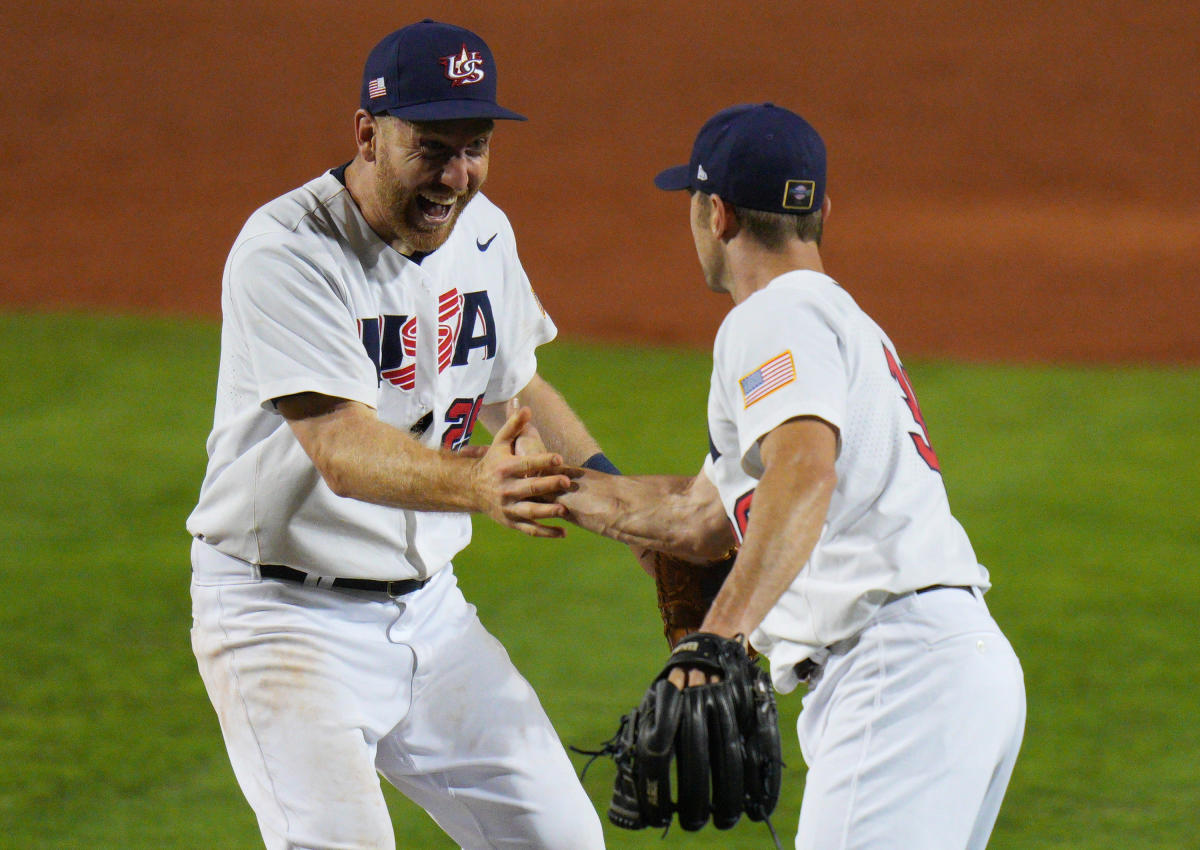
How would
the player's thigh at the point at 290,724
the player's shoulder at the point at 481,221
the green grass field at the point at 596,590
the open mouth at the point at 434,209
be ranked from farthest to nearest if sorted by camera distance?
1. the green grass field at the point at 596,590
2. the player's shoulder at the point at 481,221
3. the open mouth at the point at 434,209
4. the player's thigh at the point at 290,724

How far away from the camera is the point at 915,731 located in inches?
121

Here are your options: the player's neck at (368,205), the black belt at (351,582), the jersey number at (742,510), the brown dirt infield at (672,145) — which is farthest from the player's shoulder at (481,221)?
the brown dirt infield at (672,145)

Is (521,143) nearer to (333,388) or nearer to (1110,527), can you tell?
(1110,527)

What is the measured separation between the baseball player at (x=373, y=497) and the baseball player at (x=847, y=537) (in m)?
A: 0.54

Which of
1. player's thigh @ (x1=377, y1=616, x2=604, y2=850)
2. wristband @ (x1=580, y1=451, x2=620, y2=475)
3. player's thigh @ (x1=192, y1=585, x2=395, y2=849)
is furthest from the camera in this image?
wristband @ (x1=580, y1=451, x2=620, y2=475)

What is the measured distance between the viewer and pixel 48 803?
5062mm

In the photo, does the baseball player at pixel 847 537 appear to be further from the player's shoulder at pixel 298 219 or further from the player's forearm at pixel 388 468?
the player's shoulder at pixel 298 219

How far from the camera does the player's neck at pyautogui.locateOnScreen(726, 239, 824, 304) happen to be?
10.7 feet

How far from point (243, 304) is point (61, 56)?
17291mm

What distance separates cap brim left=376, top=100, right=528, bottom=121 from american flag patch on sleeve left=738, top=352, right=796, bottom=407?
36.0 inches

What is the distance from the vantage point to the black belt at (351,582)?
12.0 feet

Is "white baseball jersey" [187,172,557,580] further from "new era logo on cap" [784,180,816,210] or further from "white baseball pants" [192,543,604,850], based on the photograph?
"new era logo on cap" [784,180,816,210]

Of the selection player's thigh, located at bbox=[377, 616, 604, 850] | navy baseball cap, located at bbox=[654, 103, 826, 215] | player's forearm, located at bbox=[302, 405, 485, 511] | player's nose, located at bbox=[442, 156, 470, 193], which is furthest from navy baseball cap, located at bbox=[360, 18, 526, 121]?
player's thigh, located at bbox=[377, 616, 604, 850]

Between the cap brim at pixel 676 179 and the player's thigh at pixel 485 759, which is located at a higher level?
the cap brim at pixel 676 179
